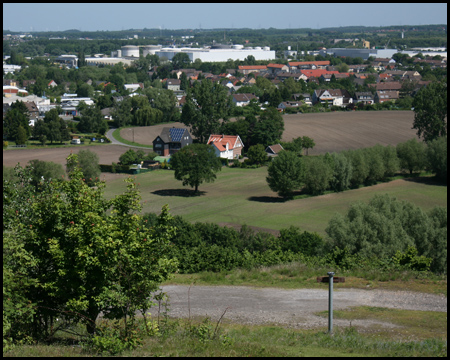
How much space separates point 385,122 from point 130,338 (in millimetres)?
48585

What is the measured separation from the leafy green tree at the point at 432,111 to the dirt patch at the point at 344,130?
4.92m

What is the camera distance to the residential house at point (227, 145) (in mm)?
40531

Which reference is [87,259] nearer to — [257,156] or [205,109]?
[257,156]

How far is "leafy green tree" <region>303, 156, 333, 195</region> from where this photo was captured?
29.5 metres

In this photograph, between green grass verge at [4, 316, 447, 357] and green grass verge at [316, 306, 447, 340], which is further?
green grass verge at [316, 306, 447, 340]

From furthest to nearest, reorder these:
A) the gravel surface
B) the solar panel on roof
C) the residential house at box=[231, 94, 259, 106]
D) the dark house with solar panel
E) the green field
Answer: the residential house at box=[231, 94, 259, 106], the solar panel on roof, the dark house with solar panel, the green field, the gravel surface

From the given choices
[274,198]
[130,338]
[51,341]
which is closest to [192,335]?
[130,338]

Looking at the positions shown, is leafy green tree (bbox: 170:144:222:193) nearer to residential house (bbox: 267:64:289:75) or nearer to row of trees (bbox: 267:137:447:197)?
row of trees (bbox: 267:137:447:197)

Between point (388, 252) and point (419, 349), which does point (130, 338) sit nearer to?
point (419, 349)

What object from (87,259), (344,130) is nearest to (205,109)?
(344,130)

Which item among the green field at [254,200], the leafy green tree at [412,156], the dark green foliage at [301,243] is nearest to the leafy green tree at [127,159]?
the green field at [254,200]

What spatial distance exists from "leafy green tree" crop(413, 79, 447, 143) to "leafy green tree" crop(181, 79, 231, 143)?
1517 cm

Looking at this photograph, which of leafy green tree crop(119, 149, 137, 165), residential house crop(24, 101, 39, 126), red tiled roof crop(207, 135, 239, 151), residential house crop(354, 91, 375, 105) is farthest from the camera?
residential house crop(354, 91, 375, 105)

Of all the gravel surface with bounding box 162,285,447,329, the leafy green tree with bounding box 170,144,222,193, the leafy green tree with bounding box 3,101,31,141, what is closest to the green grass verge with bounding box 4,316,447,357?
the gravel surface with bounding box 162,285,447,329
